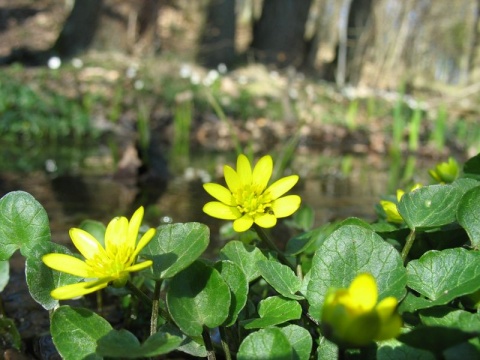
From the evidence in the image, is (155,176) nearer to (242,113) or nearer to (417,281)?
(417,281)

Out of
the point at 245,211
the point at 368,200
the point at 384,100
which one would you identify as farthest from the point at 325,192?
the point at 384,100

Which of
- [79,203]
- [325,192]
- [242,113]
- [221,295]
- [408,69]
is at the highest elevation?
[221,295]

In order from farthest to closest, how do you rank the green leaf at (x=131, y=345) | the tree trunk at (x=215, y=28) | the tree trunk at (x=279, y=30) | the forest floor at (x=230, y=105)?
the tree trunk at (x=279, y=30), the tree trunk at (x=215, y=28), the forest floor at (x=230, y=105), the green leaf at (x=131, y=345)

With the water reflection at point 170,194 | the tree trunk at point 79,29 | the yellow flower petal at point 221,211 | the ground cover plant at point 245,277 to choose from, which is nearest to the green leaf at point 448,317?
the ground cover plant at point 245,277

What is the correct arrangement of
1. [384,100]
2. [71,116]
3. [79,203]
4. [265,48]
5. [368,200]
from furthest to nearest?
1. [265,48]
2. [384,100]
3. [71,116]
4. [368,200]
5. [79,203]

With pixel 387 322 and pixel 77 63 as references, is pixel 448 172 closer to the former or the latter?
pixel 387 322

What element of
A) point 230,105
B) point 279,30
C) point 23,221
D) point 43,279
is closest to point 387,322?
point 43,279

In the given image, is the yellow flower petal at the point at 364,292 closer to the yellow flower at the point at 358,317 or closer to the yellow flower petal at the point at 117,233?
Result: the yellow flower at the point at 358,317
